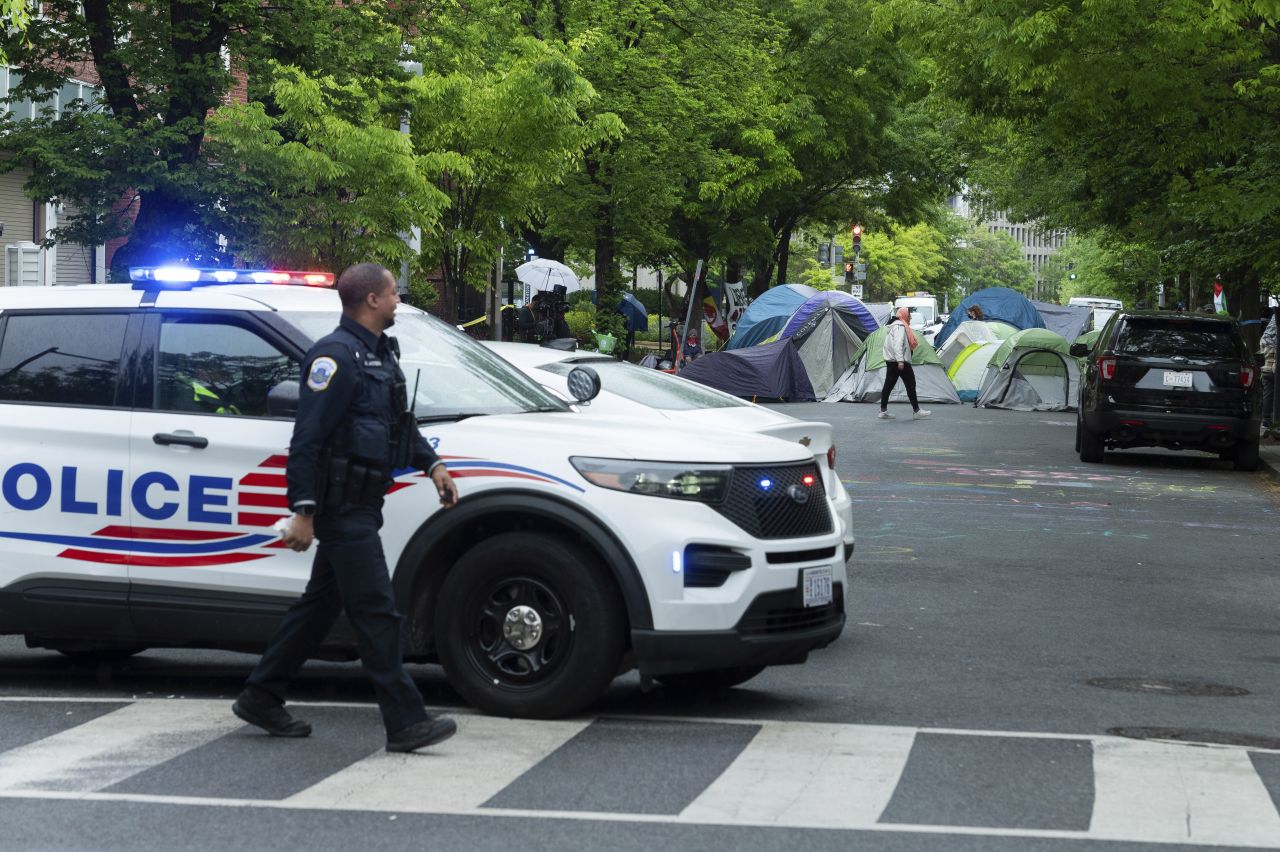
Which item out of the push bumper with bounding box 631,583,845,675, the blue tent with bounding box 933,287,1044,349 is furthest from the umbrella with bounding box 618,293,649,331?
the push bumper with bounding box 631,583,845,675

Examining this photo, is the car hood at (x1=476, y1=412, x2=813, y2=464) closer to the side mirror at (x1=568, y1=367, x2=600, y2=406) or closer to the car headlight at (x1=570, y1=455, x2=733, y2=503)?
the car headlight at (x1=570, y1=455, x2=733, y2=503)

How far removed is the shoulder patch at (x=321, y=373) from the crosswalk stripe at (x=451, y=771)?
1.30 m

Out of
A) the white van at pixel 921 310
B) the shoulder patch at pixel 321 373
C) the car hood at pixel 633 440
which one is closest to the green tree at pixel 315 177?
the car hood at pixel 633 440

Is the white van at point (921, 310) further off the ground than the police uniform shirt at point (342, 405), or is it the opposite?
the white van at point (921, 310)

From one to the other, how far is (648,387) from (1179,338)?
12.3m

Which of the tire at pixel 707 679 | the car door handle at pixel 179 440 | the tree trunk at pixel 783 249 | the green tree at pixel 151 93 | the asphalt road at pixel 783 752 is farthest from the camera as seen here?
the tree trunk at pixel 783 249

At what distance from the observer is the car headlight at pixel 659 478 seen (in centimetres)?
731

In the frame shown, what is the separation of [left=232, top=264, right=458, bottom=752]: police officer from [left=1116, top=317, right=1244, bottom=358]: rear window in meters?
16.8

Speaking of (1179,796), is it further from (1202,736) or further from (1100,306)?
(1100,306)

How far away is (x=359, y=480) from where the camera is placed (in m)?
6.71

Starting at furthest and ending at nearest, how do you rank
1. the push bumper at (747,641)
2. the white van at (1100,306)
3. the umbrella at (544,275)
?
1. the white van at (1100,306)
2. the umbrella at (544,275)
3. the push bumper at (747,641)

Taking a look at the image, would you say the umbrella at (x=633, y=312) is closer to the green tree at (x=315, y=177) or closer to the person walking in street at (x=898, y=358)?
the person walking in street at (x=898, y=358)

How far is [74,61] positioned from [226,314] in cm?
1810

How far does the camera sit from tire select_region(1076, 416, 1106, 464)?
23031mm
